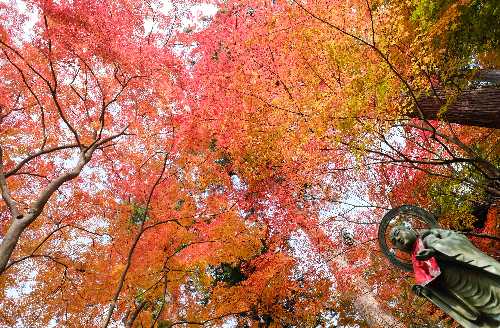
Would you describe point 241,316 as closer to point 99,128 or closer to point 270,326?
point 270,326

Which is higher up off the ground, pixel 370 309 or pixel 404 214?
pixel 404 214

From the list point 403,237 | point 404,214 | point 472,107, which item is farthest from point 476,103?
point 403,237

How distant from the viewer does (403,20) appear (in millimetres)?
6637

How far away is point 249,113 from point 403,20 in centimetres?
349

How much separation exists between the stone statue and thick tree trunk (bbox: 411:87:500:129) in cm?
248

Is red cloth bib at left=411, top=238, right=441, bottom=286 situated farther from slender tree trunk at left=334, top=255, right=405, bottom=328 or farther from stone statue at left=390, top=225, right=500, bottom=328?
slender tree trunk at left=334, top=255, right=405, bottom=328

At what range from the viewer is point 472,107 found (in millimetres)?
6180

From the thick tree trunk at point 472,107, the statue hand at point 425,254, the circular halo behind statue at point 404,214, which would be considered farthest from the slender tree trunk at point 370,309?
the statue hand at point 425,254

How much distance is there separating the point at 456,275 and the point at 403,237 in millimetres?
617

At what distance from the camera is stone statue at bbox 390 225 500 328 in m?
3.72

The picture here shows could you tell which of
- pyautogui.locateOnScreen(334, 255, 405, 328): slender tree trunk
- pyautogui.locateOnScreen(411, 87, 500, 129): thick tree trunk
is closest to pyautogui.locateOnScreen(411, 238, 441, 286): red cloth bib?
pyautogui.locateOnScreen(411, 87, 500, 129): thick tree trunk

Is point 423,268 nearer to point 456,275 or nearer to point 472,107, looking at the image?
point 456,275

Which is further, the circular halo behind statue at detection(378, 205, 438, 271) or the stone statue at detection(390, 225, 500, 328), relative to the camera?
the circular halo behind statue at detection(378, 205, 438, 271)

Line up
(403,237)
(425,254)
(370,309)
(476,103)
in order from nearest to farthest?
(425,254) < (403,237) < (476,103) < (370,309)
